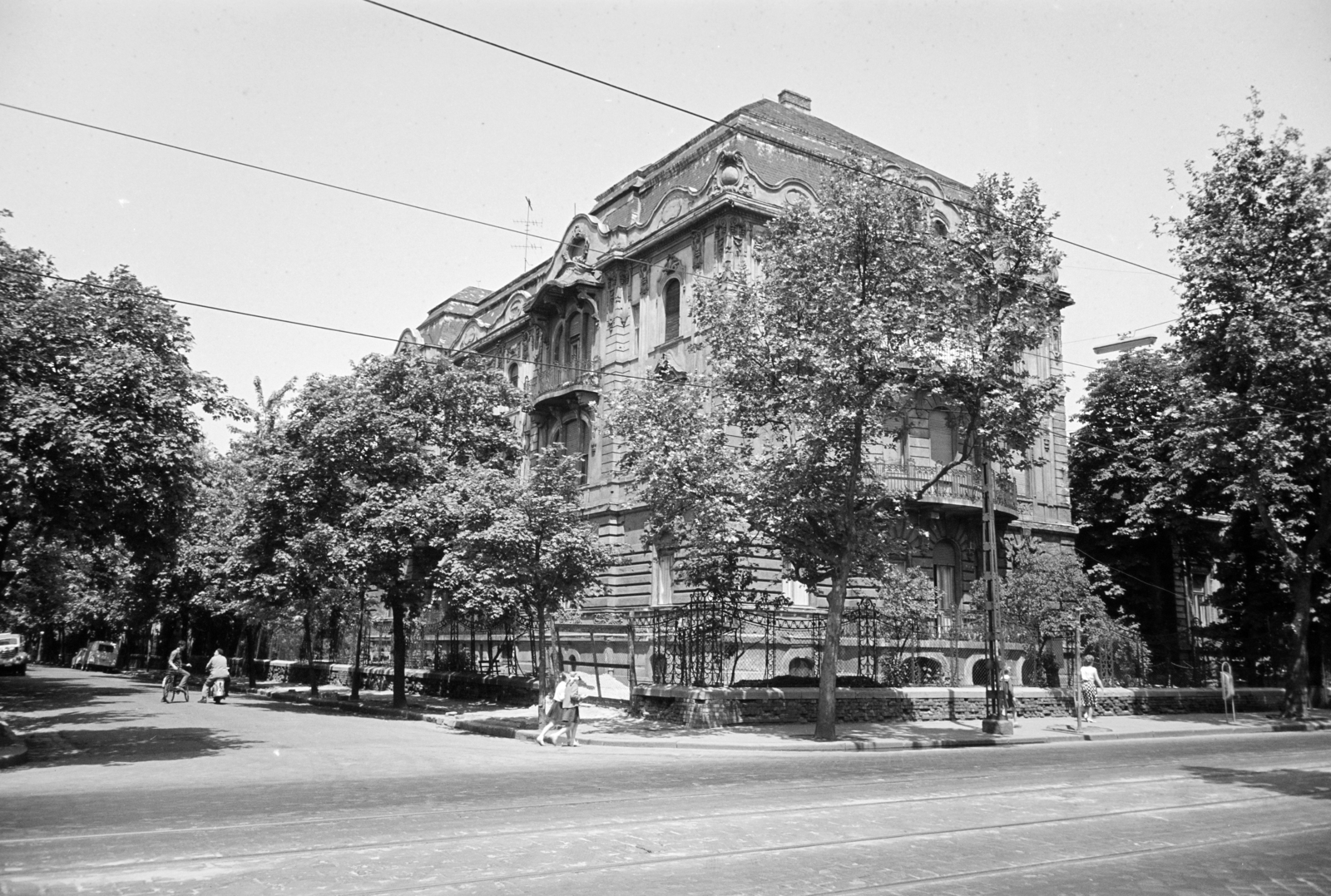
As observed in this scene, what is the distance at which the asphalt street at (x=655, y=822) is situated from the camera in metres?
7.54

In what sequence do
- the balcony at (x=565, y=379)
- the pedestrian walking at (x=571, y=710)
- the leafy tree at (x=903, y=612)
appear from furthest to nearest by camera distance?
the balcony at (x=565, y=379) < the leafy tree at (x=903, y=612) < the pedestrian walking at (x=571, y=710)

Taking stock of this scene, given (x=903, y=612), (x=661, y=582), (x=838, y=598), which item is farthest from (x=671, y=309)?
(x=838, y=598)

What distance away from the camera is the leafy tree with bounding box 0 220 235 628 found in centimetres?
1507

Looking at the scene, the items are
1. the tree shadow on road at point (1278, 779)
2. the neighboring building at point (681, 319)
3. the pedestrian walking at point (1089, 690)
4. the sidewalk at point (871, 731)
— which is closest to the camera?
the tree shadow on road at point (1278, 779)

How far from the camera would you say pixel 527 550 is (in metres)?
22.6

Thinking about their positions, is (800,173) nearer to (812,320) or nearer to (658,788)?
(812,320)

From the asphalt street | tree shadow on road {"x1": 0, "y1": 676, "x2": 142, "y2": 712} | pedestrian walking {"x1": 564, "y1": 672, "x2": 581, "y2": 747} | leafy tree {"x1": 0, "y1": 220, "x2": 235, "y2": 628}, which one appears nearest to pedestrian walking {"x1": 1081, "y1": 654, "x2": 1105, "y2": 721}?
the asphalt street

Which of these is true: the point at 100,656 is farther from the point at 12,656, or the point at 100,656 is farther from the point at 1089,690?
the point at 1089,690

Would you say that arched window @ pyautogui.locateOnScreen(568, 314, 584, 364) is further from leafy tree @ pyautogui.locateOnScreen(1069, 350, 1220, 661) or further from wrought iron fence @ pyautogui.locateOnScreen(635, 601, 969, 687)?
leafy tree @ pyautogui.locateOnScreen(1069, 350, 1220, 661)

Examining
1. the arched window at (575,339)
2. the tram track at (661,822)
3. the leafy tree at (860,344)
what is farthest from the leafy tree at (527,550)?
the arched window at (575,339)

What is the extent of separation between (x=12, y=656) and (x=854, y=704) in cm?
4325

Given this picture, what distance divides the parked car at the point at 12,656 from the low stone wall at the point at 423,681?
1110 centimetres

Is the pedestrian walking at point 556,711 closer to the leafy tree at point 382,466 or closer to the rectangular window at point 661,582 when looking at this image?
the leafy tree at point 382,466

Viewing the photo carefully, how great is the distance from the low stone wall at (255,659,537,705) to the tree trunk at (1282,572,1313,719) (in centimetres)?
2220
